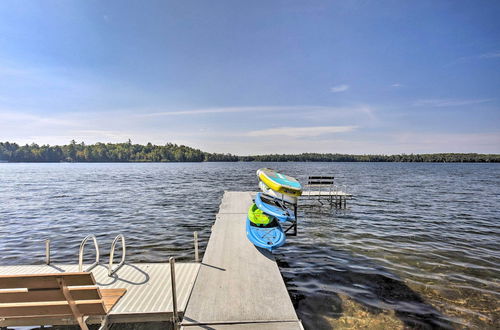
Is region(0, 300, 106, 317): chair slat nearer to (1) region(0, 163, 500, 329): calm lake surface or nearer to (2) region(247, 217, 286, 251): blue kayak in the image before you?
(1) region(0, 163, 500, 329): calm lake surface

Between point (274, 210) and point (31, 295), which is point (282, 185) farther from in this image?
point (31, 295)

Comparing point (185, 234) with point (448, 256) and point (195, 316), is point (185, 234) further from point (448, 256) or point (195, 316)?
point (448, 256)

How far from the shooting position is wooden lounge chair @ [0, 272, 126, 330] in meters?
4.16

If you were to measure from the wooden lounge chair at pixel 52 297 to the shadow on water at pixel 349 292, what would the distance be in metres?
5.22

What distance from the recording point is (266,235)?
1048 centimetres

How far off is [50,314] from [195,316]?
256 centimetres

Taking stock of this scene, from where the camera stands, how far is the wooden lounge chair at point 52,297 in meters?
4.16

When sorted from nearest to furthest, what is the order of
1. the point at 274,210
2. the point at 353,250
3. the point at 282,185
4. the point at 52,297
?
1. the point at 52,297
2. the point at 274,210
3. the point at 282,185
4. the point at 353,250

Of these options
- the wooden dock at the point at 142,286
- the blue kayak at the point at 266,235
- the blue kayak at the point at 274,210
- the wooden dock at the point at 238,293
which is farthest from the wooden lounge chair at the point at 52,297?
the blue kayak at the point at 274,210

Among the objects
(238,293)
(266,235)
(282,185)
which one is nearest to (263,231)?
(266,235)

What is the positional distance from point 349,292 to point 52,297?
8216mm

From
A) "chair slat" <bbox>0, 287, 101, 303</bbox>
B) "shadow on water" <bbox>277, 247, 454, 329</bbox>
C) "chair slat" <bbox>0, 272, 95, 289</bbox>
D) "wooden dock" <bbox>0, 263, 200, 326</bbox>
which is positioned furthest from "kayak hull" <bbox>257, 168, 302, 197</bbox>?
"chair slat" <bbox>0, 287, 101, 303</bbox>

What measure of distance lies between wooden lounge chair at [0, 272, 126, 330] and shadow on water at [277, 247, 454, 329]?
5.22 meters

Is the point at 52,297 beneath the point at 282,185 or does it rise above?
beneath
